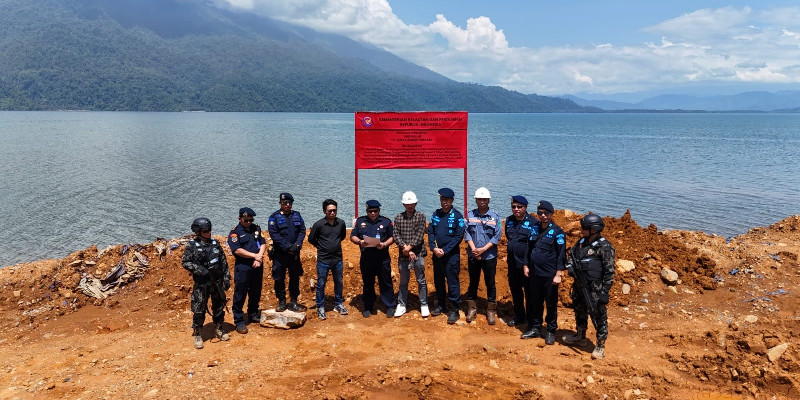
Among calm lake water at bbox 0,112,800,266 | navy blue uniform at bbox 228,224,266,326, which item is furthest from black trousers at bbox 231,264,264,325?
calm lake water at bbox 0,112,800,266

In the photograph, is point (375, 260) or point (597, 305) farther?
point (375, 260)

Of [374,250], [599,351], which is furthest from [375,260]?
[599,351]

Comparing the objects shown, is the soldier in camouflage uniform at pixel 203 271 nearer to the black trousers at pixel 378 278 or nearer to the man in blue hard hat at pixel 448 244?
the black trousers at pixel 378 278

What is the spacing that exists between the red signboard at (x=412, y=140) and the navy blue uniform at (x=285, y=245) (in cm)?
219

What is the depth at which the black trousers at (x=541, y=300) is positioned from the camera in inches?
292

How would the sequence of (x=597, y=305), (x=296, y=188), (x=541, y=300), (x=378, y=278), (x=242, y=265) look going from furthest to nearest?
(x=296, y=188)
(x=378, y=278)
(x=242, y=265)
(x=541, y=300)
(x=597, y=305)

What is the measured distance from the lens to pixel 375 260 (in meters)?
8.58

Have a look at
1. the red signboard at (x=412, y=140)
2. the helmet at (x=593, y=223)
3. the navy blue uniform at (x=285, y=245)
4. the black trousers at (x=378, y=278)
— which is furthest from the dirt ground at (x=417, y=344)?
the red signboard at (x=412, y=140)

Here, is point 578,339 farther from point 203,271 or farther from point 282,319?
point 203,271

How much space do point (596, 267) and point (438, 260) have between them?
2562mm

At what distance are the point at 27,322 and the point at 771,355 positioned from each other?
12.0m

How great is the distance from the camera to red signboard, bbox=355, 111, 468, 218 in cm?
991

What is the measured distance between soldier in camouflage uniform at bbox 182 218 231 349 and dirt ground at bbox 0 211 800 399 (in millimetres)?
475

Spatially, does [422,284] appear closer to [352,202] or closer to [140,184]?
[352,202]
